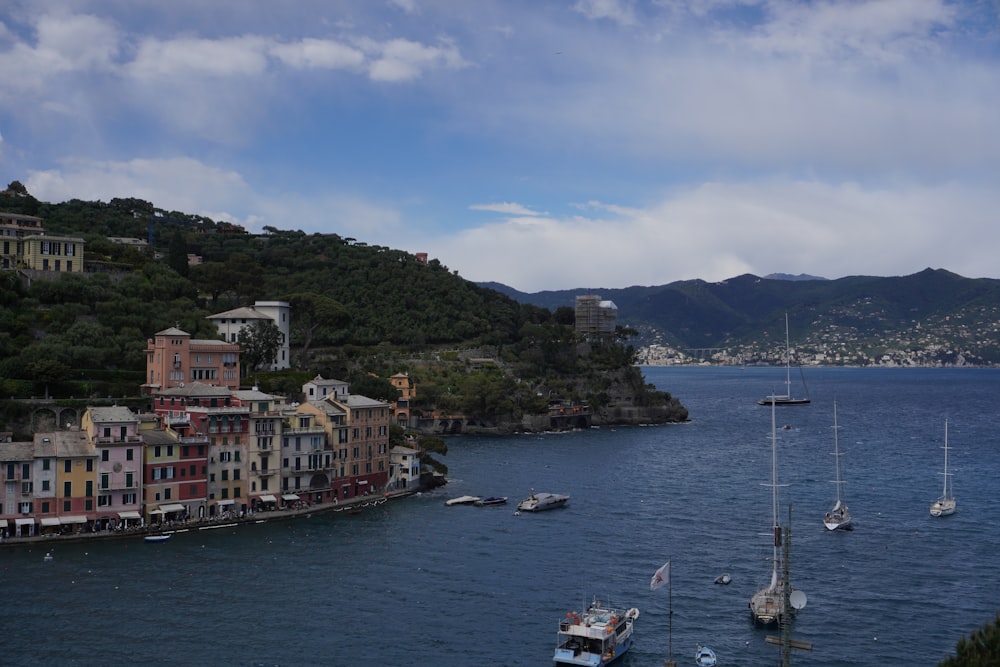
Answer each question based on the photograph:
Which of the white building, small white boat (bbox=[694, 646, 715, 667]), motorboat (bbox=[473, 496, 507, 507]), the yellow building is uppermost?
the yellow building

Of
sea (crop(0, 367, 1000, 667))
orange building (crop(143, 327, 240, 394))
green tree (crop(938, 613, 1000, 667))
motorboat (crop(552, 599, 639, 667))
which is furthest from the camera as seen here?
orange building (crop(143, 327, 240, 394))

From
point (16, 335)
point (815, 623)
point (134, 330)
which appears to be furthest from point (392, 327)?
point (815, 623)

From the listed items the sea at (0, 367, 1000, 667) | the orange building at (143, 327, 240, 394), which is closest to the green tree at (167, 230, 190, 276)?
the orange building at (143, 327, 240, 394)

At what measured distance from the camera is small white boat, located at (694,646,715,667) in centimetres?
4250

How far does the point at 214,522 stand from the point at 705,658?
39096mm

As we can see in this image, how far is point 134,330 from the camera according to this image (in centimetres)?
9769

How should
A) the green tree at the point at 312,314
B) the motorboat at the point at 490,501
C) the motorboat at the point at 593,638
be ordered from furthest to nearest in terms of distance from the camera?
the green tree at the point at 312,314
the motorboat at the point at 490,501
the motorboat at the point at 593,638

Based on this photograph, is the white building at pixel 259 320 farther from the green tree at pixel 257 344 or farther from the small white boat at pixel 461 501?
the small white boat at pixel 461 501

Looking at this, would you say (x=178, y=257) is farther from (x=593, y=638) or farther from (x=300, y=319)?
(x=593, y=638)

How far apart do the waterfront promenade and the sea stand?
4.07 ft

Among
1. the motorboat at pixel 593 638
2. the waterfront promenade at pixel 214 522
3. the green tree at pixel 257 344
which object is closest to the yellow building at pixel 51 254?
the green tree at pixel 257 344

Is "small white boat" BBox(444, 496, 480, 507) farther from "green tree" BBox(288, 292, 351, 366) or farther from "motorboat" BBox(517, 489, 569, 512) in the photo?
"green tree" BBox(288, 292, 351, 366)

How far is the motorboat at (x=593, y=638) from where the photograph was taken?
4269 centimetres

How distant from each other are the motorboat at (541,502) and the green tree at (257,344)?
3911cm
